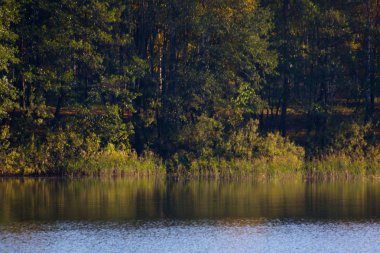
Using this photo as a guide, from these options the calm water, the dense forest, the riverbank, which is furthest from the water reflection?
the dense forest

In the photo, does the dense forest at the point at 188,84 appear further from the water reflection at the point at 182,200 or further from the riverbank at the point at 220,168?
the water reflection at the point at 182,200

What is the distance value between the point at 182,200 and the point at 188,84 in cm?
1667

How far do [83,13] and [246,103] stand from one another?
11.0 m

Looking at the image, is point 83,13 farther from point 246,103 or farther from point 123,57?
point 246,103

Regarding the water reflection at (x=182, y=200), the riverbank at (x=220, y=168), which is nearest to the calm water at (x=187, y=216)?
the water reflection at (x=182, y=200)

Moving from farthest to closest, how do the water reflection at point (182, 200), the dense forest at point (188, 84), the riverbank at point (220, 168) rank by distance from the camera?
1. the dense forest at point (188, 84)
2. the riverbank at point (220, 168)
3. the water reflection at point (182, 200)

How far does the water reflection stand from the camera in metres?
33.8

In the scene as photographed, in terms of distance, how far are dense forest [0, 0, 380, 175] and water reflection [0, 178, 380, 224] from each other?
129 inches

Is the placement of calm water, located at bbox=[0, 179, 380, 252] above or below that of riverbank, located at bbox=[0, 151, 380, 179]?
below

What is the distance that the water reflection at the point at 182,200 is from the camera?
3381 cm

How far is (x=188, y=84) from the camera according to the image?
178 feet

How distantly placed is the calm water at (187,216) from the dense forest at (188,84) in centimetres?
333

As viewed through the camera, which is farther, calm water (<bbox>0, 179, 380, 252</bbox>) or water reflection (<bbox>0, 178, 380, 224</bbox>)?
water reflection (<bbox>0, 178, 380, 224</bbox>)

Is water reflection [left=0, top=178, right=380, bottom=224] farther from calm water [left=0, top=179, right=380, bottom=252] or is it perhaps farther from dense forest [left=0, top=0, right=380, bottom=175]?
dense forest [left=0, top=0, right=380, bottom=175]
